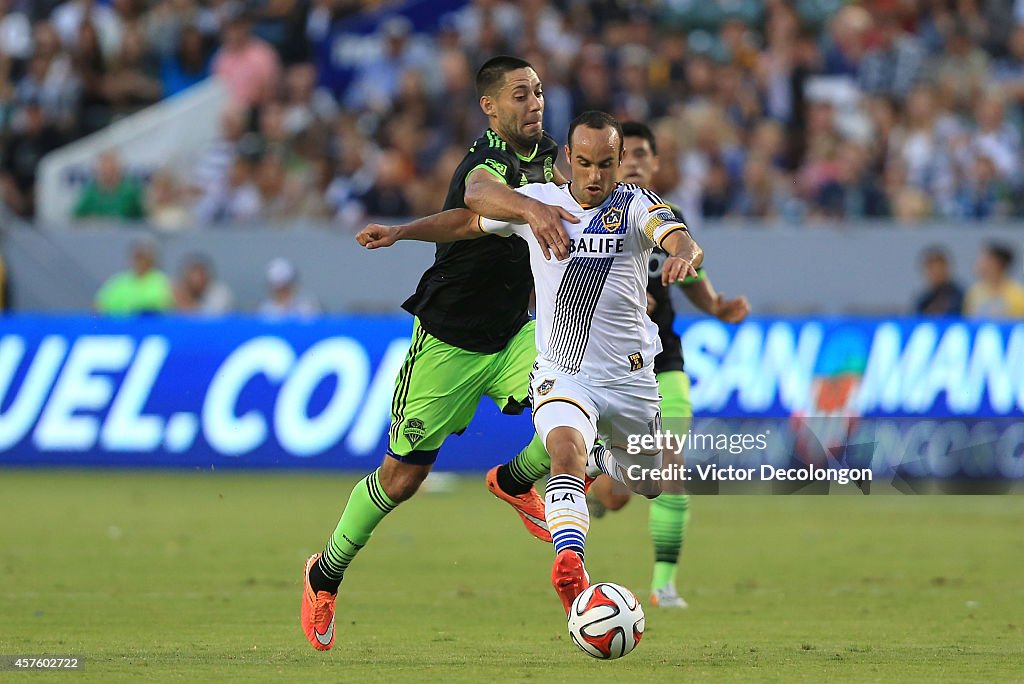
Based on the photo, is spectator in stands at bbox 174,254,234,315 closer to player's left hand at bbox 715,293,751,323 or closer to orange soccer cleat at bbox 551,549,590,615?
player's left hand at bbox 715,293,751,323

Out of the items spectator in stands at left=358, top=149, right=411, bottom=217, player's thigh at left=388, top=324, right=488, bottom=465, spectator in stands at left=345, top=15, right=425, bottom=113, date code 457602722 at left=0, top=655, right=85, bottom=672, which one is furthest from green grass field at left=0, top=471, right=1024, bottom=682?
spectator in stands at left=345, top=15, right=425, bottom=113

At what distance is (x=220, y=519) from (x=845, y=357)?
20.2 ft

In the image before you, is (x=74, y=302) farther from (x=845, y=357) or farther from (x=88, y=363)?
(x=845, y=357)

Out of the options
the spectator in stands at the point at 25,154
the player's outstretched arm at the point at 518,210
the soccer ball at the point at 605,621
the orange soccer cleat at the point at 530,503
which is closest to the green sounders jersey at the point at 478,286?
the player's outstretched arm at the point at 518,210

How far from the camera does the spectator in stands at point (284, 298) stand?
18.1 metres

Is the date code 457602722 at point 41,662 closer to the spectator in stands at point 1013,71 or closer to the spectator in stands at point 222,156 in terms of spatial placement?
the spectator in stands at point 222,156

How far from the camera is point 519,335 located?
8586 mm

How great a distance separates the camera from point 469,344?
8391 millimetres

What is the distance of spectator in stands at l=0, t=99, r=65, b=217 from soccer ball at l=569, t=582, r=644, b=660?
15201 millimetres

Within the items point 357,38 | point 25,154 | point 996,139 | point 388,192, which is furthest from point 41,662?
point 357,38

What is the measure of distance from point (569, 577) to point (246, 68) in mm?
15477

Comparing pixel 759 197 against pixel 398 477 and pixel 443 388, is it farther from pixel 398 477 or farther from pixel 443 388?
pixel 398 477

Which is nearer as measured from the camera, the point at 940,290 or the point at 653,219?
the point at 653,219

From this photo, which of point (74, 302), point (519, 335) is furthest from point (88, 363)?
point (519, 335)
